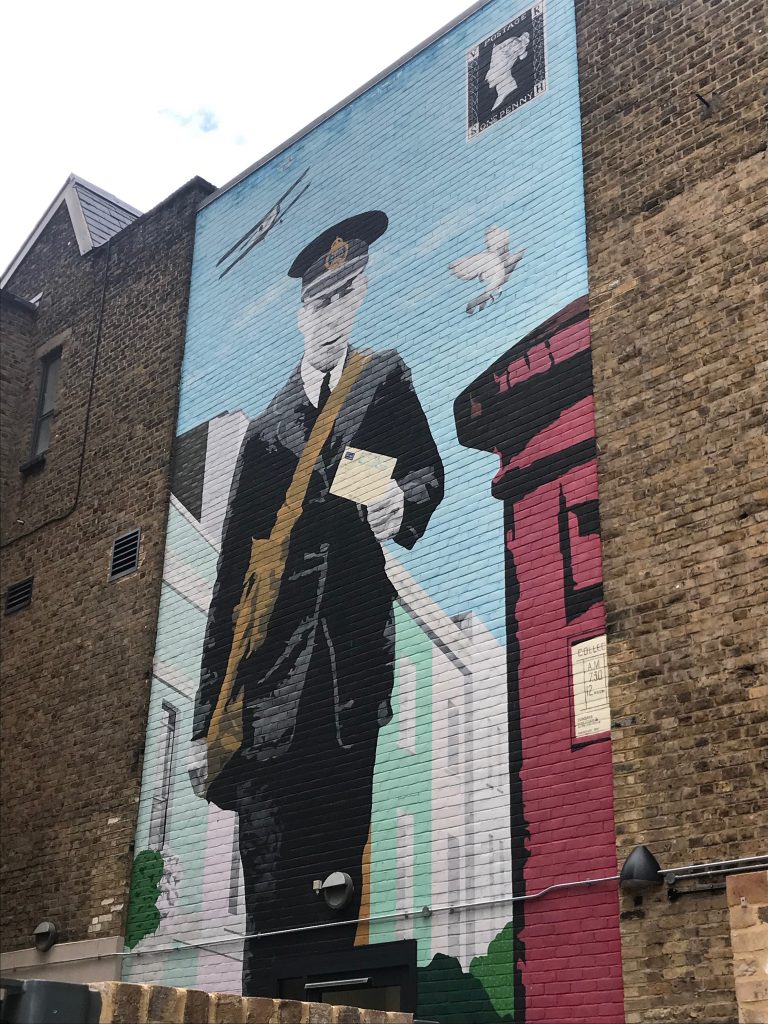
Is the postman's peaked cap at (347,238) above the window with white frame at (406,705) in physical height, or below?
above

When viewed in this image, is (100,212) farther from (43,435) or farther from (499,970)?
(499,970)

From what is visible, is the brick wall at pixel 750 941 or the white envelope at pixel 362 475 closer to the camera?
the brick wall at pixel 750 941

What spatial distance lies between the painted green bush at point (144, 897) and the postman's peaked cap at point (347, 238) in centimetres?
670

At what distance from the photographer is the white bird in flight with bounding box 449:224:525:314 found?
1255 centimetres

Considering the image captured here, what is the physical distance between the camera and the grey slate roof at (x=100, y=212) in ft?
64.7

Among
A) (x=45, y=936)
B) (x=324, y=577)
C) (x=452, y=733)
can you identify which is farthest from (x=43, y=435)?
(x=452, y=733)

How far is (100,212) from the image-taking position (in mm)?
20297

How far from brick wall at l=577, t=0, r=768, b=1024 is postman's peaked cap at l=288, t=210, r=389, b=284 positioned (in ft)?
9.46

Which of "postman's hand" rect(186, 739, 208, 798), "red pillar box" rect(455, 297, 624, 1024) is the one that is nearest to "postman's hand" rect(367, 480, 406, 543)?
"red pillar box" rect(455, 297, 624, 1024)

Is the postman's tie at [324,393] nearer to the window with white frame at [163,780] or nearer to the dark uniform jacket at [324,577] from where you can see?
the dark uniform jacket at [324,577]

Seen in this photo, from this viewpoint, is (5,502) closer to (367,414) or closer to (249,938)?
(367,414)

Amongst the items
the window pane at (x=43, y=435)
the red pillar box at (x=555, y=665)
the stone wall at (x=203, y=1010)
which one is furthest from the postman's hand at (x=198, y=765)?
the window pane at (x=43, y=435)

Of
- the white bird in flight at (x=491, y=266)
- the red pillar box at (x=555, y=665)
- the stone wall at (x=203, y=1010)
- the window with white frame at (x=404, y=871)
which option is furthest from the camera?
the white bird in flight at (x=491, y=266)

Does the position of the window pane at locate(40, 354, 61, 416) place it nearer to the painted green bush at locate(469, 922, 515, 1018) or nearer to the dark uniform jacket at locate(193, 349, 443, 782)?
the dark uniform jacket at locate(193, 349, 443, 782)
